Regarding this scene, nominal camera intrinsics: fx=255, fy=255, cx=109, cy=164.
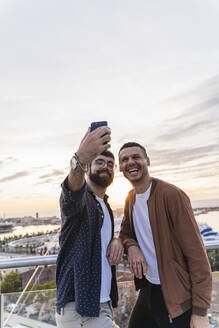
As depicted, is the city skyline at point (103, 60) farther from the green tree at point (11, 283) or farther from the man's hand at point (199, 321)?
the green tree at point (11, 283)

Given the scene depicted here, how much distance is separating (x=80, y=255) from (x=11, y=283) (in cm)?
120

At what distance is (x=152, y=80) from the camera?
781cm

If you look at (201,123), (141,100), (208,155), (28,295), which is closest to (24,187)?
(208,155)

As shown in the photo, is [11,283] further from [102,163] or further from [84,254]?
[102,163]

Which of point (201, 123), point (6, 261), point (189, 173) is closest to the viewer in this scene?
point (6, 261)

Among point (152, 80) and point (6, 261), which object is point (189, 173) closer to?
point (152, 80)

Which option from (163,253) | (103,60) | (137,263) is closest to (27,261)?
(137,263)

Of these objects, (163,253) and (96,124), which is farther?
(163,253)

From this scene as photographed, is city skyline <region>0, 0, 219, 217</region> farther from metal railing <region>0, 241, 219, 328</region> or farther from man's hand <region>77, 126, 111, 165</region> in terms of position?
man's hand <region>77, 126, 111, 165</region>

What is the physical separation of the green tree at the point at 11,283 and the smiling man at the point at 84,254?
93 centimetres

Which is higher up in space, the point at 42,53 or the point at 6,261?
the point at 42,53

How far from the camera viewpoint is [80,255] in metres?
1.35

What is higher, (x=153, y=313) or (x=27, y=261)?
(x=27, y=261)

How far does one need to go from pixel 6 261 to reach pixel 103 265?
2.91ft
